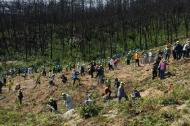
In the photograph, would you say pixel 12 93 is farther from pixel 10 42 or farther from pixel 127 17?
pixel 127 17

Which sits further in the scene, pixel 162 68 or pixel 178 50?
pixel 178 50

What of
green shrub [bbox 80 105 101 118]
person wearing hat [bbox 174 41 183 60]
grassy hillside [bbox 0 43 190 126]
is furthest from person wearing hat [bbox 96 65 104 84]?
green shrub [bbox 80 105 101 118]

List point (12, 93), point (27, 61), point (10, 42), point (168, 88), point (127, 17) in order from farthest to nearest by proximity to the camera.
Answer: point (127, 17) → point (10, 42) → point (27, 61) → point (12, 93) → point (168, 88)

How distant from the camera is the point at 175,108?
14.4m

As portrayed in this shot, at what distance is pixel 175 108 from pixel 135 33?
67932 millimetres

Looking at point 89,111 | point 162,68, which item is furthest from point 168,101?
point 162,68

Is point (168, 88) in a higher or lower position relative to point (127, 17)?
lower

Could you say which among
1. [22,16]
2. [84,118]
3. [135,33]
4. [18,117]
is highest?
[22,16]

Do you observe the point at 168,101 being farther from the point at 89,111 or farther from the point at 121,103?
the point at 89,111

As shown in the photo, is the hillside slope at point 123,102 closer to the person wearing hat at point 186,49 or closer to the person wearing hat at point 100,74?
the person wearing hat at point 100,74

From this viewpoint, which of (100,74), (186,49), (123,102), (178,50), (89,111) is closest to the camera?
Result: (89,111)

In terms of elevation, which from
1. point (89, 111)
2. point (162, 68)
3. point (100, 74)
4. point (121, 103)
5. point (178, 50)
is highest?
point (178, 50)

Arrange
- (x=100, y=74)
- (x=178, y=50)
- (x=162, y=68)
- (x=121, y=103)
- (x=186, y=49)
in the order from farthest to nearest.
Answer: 1. (x=100, y=74)
2. (x=178, y=50)
3. (x=186, y=49)
4. (x=162, y=68)
5. (x=121, y=103)

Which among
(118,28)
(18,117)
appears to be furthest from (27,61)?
(18,117)
